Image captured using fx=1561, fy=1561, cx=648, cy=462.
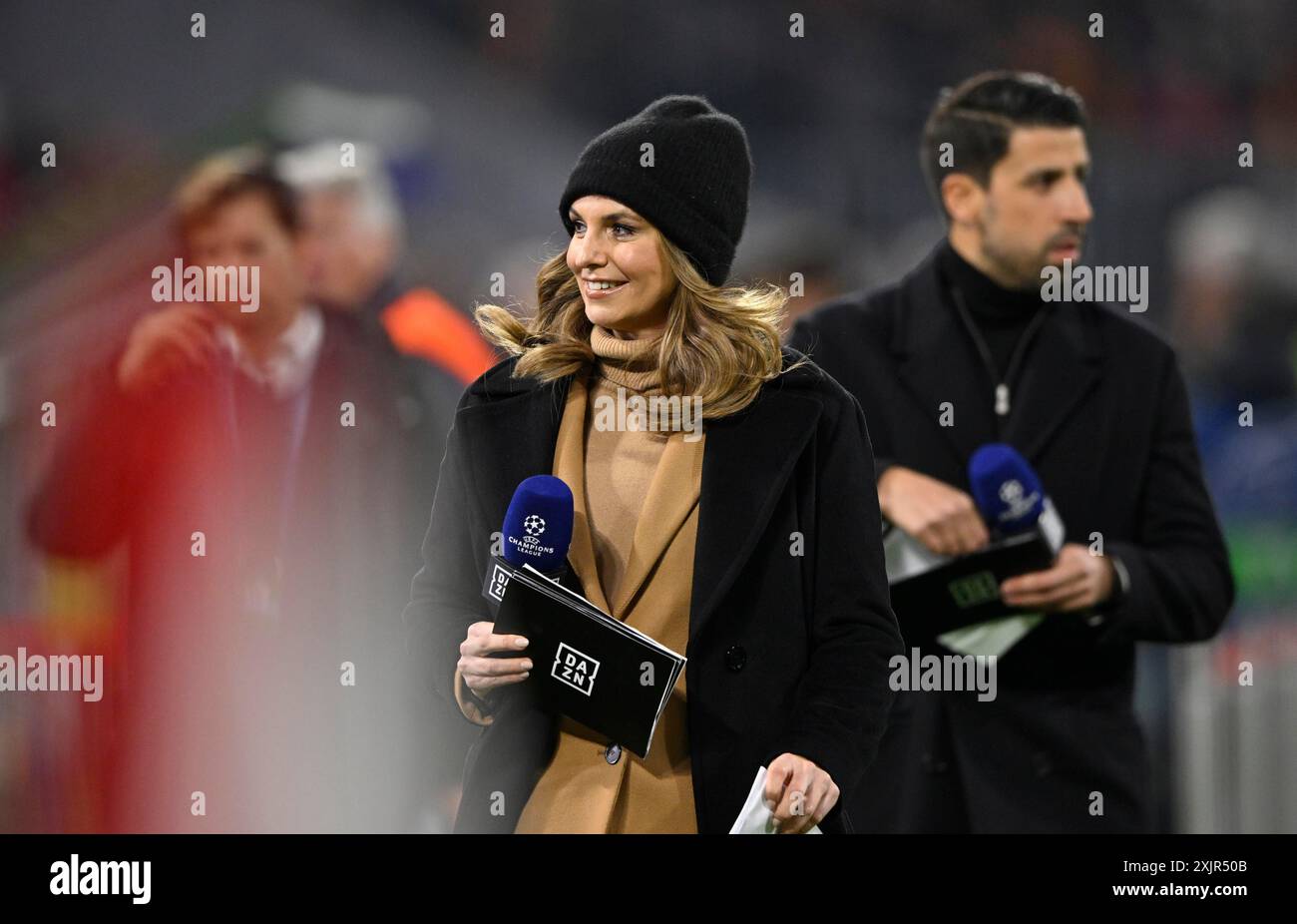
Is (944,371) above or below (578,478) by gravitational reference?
above

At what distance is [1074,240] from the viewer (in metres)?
3.46

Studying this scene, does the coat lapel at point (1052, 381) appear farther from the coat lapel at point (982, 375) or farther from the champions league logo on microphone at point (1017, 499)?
the champions league logo on microphone at point (1017, 499)

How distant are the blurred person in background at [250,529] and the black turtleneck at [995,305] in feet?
4.21

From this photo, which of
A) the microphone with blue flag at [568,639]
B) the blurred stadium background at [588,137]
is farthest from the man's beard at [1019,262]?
the microphone with blue flag at [568,639]

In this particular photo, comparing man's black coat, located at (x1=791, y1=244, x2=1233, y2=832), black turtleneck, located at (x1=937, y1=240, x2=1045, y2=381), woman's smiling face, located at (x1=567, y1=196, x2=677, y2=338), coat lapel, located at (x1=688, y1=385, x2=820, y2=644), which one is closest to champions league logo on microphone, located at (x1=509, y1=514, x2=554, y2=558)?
coat lapel, located at (x1=688, y1=385, x2=820, y2=644)

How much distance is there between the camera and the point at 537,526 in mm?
2100

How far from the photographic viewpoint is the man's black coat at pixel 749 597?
2174 mm

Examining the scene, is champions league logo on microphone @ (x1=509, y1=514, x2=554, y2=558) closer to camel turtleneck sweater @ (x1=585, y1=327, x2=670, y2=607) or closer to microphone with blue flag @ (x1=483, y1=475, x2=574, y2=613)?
microphone with blue flag @ (x1=483, y1=475, x2=574, y2=613)

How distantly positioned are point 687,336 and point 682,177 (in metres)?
0.24

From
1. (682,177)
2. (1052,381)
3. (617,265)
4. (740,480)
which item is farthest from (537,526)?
(1052,381)

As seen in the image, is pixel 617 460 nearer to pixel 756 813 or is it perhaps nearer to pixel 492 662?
pixel 492 662

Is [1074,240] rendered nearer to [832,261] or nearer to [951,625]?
[832,261]

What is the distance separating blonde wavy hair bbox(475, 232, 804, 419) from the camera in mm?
2275
